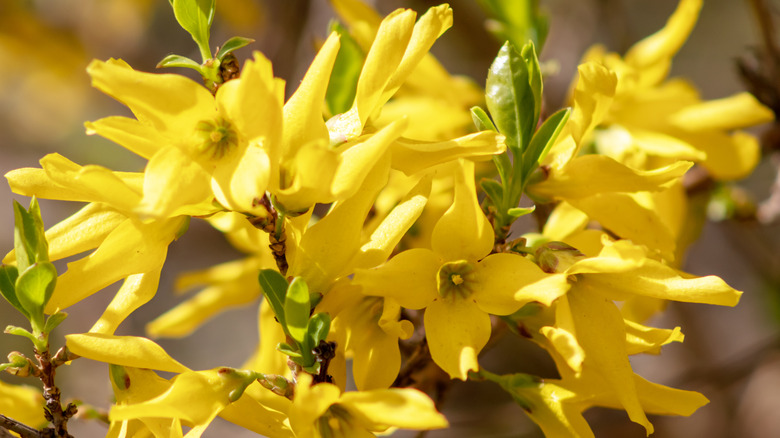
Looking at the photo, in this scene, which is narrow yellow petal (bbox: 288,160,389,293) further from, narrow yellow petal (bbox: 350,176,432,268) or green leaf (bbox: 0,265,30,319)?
green leaf (bbox: 0,265,30,319)

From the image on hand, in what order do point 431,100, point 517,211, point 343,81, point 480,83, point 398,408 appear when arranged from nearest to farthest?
point 398,408 → point 517,211 → point 343,81 → point 431,100 → point 480,83

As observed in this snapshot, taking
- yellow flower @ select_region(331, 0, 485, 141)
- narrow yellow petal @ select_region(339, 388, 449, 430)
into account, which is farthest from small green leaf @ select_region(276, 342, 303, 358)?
yellow flower @ select_region(331, 0, 485, 141)

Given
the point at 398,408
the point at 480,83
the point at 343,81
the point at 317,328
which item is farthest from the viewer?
the point at 480,83

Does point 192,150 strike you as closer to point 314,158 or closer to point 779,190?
point 314,158

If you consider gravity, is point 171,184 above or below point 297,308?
above

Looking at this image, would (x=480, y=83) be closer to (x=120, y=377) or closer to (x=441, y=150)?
(x=441, y=150)

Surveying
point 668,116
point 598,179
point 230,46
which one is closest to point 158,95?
point 230,46
